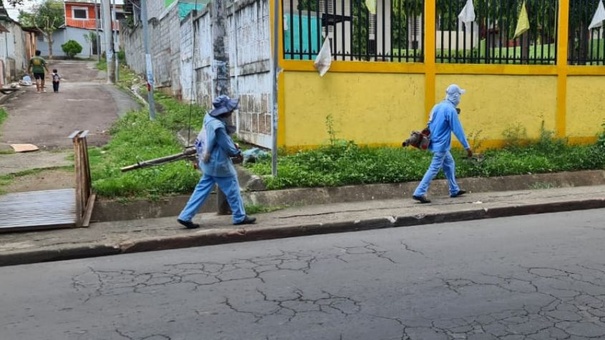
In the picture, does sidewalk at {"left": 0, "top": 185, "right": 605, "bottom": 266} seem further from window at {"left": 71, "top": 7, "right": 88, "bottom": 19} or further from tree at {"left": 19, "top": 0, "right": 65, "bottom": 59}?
window at {"left": 71, "top": 7, "right": 88, "bottom": 19}

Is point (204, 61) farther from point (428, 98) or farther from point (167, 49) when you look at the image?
point (167, 49)

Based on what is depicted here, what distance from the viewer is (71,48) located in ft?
170

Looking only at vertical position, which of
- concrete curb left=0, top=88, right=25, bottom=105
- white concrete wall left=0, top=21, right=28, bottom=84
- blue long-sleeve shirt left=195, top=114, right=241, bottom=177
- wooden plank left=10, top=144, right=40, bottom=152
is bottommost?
wooden plank left=10, top=144, right=40, bottom=152

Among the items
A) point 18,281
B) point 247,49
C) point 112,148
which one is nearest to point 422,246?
point 18,281

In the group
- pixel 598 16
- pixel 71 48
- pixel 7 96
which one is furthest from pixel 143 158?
pixel 71 48

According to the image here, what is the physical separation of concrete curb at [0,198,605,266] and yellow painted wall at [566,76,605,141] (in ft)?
11.8

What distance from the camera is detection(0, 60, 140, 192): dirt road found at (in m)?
9.79

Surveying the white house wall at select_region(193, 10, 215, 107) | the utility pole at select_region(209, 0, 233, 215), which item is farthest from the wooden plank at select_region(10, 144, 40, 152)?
the utility pole at select_region(209, 0, 233, 215)

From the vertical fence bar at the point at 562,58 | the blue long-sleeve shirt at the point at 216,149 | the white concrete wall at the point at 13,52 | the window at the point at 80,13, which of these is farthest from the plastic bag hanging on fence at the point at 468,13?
the window at the point at 80,13

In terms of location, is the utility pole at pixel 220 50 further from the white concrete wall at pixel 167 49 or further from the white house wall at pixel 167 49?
the white house wall at pixel 167 49

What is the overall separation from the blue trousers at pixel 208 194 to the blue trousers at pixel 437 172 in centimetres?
271

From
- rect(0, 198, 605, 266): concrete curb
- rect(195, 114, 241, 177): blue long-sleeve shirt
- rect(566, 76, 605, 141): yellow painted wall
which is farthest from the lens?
rect(566, 76, 605, 141): yellow painted wall

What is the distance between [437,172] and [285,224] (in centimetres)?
263

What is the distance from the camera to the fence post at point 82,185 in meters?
7.15
